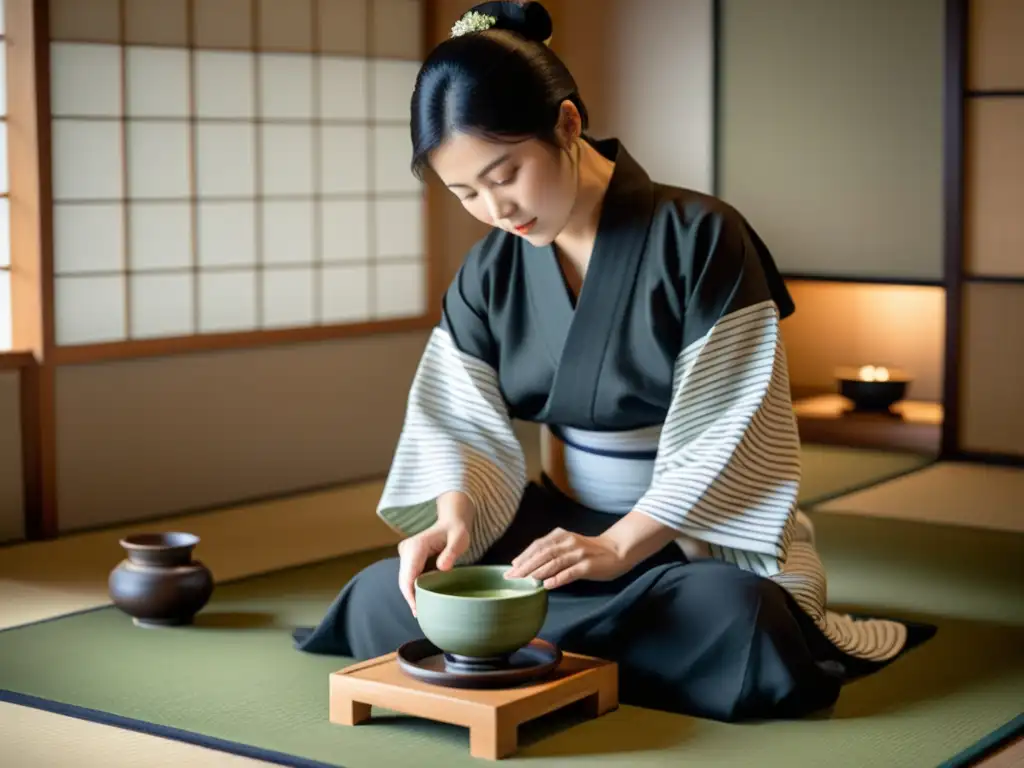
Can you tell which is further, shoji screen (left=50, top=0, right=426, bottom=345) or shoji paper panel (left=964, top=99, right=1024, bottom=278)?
shoji paper panel (left=964, top=99, right=1024, bottom=278)

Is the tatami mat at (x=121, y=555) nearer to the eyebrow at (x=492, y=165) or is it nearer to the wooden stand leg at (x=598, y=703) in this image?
the wooden stand leg at (x=598, y=703)

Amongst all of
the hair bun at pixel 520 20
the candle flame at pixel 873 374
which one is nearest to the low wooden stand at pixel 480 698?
the hair bun at pixel 520 20

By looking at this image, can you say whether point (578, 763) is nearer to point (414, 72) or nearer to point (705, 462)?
point (705, 462)

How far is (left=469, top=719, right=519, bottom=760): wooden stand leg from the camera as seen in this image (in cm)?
287

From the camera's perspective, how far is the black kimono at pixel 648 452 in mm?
3184

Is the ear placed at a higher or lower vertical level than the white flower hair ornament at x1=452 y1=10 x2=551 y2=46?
lower

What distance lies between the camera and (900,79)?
6.55 m

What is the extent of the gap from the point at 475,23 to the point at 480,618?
1111 millimetres

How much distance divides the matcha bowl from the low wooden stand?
0.22 feet

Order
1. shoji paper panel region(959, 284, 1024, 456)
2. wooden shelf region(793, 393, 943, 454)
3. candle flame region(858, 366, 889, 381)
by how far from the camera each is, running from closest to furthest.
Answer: shoji paper panel region(959, 284, 1024, 456) → wooden shelf region(793, 393, 943, 454) → candle flame region(858, 366, 889, 381)

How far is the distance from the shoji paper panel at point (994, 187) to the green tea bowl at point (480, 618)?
12.6ft

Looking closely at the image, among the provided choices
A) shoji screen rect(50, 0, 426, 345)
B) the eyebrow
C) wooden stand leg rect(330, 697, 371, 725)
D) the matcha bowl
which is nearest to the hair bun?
the eyebrow


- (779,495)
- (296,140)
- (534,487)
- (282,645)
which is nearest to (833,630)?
(779,495)

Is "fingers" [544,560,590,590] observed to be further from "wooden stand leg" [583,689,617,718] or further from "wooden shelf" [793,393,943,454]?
"wooden shelf" [793,393,943,454]
